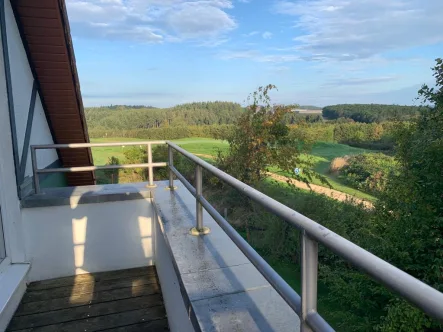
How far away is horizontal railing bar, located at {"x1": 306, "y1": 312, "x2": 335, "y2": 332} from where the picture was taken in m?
0.81

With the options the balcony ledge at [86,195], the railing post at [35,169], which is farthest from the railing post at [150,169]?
the railing post at [35,169]

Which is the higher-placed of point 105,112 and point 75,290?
point 105,112

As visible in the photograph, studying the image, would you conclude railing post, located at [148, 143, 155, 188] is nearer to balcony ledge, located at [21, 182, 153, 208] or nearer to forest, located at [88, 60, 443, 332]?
balcony ledge, located at [21, 182, 153, 208]

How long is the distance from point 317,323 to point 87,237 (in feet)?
11.4

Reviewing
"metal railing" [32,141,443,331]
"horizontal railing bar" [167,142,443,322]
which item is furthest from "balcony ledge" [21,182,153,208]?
"horizontal railing bar" [167,142,443,322]

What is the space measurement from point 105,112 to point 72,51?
18.2 metres

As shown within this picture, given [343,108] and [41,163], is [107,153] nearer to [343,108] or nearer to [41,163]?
[41,163]

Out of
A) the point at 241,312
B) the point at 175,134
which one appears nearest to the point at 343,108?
the point at 175,134

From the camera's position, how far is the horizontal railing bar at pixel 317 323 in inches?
32.1

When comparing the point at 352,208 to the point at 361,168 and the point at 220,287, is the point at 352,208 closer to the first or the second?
the point at 220,287

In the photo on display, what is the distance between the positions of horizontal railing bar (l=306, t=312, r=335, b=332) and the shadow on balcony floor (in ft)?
7.97

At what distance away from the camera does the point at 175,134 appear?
79.0 feet

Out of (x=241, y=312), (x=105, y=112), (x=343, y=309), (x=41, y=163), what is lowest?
(x=343, y=309)

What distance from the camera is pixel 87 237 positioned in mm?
3811
